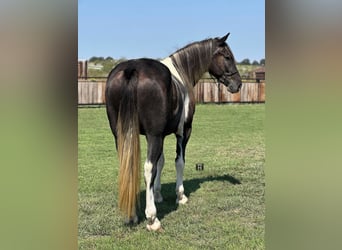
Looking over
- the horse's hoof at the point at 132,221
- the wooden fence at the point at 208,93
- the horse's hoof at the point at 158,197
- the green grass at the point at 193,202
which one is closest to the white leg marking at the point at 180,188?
the green grass at the point at 193,202

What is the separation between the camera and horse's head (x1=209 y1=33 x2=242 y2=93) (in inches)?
203

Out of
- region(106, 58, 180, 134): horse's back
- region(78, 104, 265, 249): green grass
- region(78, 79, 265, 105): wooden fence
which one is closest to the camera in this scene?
→ region(78, 104, 265, 249): green grass

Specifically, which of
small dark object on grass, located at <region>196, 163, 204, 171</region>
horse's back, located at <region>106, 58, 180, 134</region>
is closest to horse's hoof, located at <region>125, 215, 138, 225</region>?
horse's back, located at <region>106, 58, 180, 134</region>

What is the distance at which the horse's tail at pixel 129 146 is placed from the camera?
3.49 meters

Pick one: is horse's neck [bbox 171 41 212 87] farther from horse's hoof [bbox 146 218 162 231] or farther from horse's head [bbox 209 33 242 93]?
horse's hoof [bbox 146 218 162 231]

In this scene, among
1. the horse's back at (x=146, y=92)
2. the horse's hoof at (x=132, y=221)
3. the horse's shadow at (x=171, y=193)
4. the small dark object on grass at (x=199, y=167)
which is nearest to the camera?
the horse's back at (x=146, y=92)

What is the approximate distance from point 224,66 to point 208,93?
56.0 ft

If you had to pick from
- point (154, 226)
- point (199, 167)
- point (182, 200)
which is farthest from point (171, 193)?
point (199, 167)

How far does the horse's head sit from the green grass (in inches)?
62.9

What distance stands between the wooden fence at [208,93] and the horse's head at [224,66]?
13.7 meters

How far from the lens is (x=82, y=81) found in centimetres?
1978

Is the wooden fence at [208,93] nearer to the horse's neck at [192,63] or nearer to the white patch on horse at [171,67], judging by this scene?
the horse's neck at [192,63]
